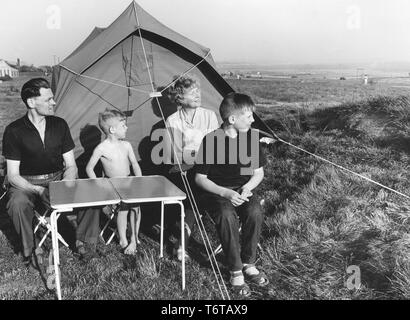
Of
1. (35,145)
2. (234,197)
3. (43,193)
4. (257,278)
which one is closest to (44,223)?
(43,193)

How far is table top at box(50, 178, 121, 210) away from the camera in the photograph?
2.69 m

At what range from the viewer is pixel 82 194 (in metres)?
2.91

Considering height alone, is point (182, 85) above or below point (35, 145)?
above

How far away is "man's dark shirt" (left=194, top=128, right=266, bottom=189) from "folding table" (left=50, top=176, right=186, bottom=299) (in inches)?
13.9

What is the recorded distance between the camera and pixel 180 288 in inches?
120

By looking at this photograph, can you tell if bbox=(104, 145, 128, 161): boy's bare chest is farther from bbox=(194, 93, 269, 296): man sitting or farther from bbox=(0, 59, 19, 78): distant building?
bbox=(0, 59, 19, 78): distant building

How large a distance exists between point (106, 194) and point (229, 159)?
3.23 feet

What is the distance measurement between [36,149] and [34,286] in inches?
42.8

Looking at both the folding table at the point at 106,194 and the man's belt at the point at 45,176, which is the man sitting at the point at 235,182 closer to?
the folding table at the point at 106,194

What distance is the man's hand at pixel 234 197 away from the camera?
3.17 metres

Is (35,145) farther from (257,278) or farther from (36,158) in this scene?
(257,278)

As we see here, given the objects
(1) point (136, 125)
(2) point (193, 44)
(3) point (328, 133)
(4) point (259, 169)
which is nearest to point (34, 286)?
(4) point (259, 169)

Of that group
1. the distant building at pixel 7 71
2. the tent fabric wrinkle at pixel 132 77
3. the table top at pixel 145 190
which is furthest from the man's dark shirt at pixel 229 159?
the distant building at pixel 7 71

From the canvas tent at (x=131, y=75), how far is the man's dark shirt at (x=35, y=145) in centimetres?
117
